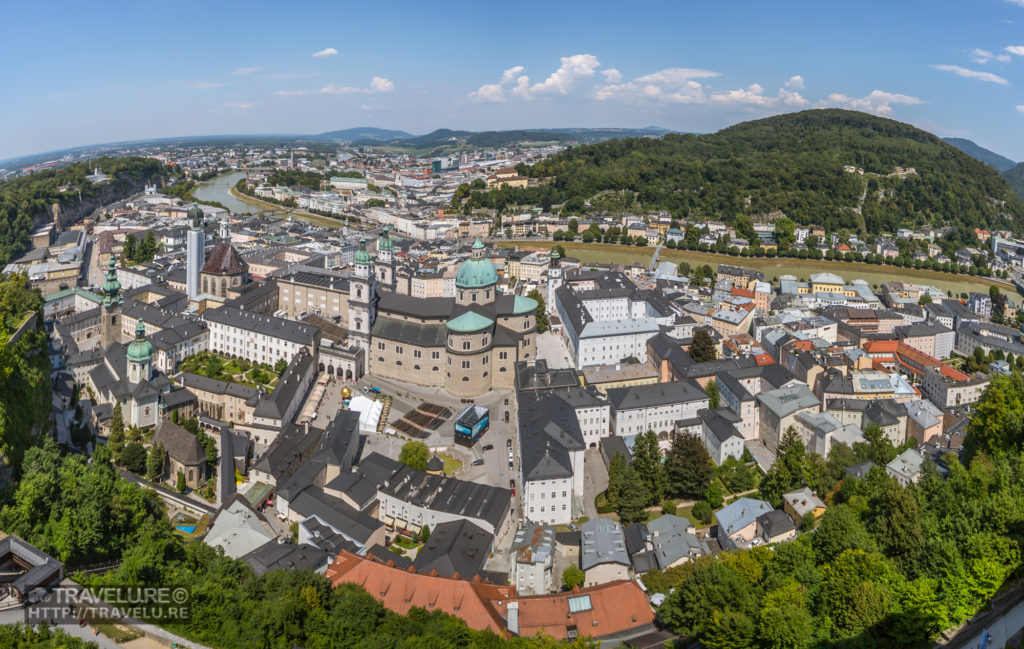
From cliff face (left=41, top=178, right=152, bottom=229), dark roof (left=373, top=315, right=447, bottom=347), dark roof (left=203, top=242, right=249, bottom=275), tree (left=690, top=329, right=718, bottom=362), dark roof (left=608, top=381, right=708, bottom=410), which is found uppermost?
cliff face (left=41, top=178, right=152, bottom=229)

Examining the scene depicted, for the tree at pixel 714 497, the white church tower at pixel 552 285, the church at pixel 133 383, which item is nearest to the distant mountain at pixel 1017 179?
the white church tower at pixel 552 285

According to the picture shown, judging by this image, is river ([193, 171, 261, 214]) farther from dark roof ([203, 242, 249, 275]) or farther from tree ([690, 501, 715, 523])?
tree ([690, 501, 715, 523])

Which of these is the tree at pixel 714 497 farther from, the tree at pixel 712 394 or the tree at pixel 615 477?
the tree at pixel 712 394

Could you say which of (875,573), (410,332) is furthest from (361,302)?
(875,573)

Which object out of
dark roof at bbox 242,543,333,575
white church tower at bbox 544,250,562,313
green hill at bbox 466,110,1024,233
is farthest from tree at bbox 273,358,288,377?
green hill at bbox 466,110,1024,233

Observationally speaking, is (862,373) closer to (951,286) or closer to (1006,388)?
(1006,388)

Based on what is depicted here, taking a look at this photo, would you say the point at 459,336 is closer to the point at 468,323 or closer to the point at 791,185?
the point at 468,323
